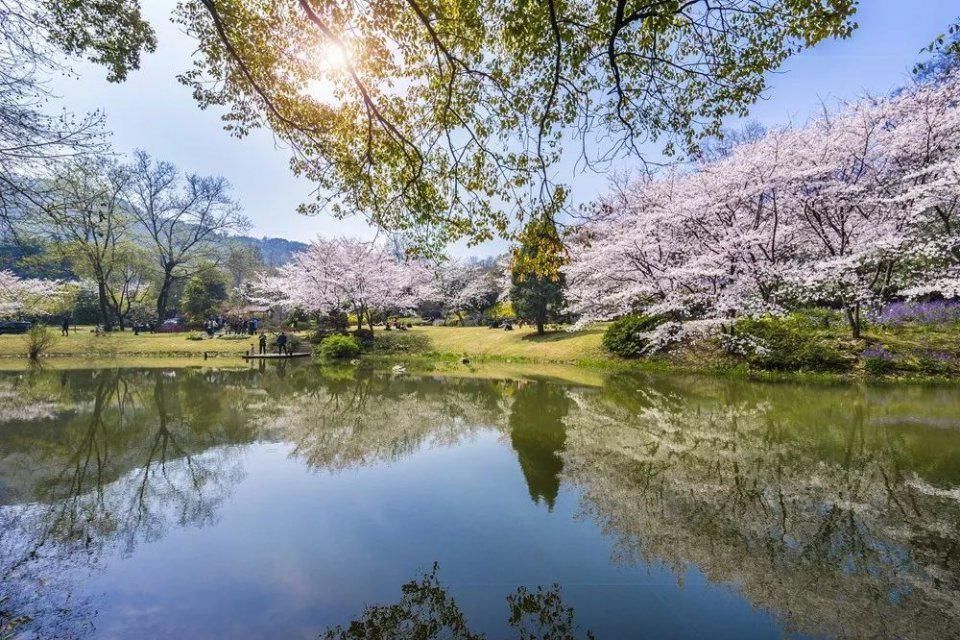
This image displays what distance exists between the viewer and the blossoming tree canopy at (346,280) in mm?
30109

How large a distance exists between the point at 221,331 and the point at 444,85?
34.0 m

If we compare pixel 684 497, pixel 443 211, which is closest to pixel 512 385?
pixel 443 211

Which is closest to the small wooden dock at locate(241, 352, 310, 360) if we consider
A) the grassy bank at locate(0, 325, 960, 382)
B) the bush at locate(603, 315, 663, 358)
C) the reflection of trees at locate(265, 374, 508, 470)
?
the grassy bank at locate(0, 325, 960, 382)

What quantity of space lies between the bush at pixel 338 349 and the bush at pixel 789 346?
18.5 meters

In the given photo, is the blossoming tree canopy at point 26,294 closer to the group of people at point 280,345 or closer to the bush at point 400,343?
the group of people at point 280,345

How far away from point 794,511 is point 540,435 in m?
4.38

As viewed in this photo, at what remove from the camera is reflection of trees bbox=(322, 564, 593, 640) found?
3.25 m

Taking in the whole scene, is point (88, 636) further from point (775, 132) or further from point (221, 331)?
point (221, 331)

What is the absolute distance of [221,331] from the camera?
3553 cm

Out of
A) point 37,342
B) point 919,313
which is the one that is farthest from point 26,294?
point 919,313

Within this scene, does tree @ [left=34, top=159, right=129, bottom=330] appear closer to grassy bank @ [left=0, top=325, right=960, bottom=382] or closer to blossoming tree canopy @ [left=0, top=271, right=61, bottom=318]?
blossoming tree canopy @ [left=0, top=271, right=61, bottom=318]

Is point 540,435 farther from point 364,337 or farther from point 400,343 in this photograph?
point 364,337

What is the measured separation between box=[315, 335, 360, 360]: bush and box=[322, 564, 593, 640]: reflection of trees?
2291cm

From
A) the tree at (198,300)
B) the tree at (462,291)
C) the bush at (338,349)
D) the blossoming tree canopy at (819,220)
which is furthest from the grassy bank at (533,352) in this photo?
the tree at (462,291)
